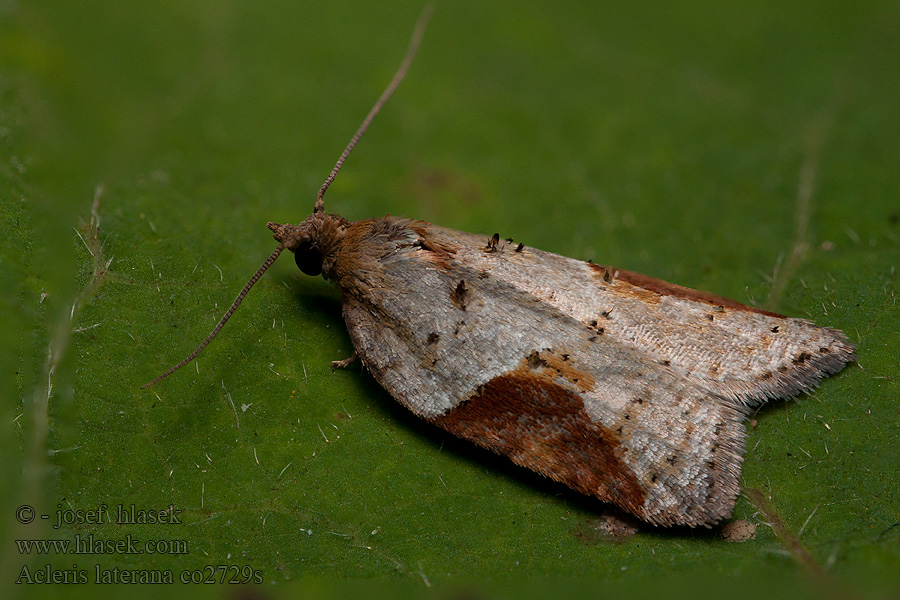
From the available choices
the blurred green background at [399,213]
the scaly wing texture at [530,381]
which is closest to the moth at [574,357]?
the scaly wing texture at [530,381]

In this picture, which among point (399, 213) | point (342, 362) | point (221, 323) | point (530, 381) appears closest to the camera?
point (530, 381)

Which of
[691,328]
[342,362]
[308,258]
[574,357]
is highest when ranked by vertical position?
[691,328]

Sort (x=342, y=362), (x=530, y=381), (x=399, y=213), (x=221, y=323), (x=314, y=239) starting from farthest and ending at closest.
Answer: (x=399, y=213) → (x=314, y=239) → (x=342, y=362) → (x=221, y=323) → (x=530, y=381)

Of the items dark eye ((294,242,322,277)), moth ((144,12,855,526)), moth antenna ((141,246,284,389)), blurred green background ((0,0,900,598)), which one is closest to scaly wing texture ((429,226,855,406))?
moth ((144,12,855,526))

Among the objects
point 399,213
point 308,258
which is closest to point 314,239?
point 308,258

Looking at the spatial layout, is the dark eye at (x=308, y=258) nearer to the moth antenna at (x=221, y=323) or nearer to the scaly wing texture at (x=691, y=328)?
the moth antenna at (x=221, y=323)

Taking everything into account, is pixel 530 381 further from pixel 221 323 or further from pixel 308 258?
pixel 221 323

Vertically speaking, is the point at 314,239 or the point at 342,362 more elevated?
the point at 314,239
